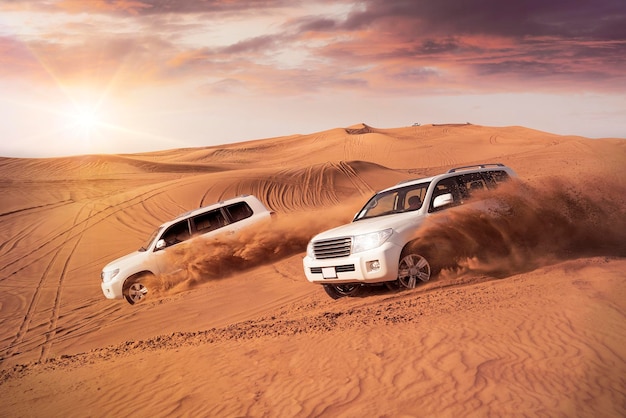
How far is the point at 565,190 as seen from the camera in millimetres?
11109

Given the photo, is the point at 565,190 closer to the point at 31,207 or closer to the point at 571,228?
the point at 571,228

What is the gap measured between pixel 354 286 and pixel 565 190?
4.79m

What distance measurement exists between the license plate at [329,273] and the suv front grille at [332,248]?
20cm

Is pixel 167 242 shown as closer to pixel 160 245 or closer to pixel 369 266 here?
pixel 160 245

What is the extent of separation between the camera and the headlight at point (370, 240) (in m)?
8.30

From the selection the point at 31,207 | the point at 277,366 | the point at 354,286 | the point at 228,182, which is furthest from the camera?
the point at 228,182

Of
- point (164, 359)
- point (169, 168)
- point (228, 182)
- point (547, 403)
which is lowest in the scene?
point (547, 403)

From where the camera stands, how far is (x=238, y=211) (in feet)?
43.3

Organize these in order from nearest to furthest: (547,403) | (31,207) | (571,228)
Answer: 1. (547,403)
2. (571,228)
3. (31,207)

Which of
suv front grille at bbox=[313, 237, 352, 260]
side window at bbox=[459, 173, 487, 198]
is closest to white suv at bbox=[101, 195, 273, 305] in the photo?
suv front grille at bbox=[313, 237, 352, 260]

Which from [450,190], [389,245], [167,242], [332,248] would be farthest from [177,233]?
[450,190]

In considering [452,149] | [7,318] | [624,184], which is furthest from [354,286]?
[452,149]

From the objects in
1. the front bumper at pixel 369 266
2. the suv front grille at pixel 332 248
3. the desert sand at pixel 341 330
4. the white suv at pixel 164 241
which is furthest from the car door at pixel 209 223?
the front bumper at pixel 369 266

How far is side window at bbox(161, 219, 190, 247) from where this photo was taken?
1253 centimetres
